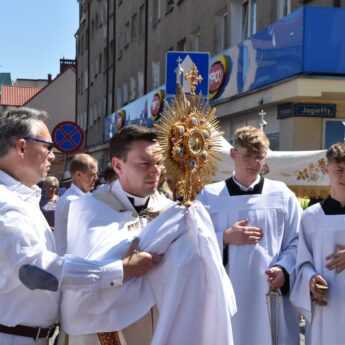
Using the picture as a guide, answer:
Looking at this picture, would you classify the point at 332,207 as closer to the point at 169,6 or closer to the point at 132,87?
the point at 169,6

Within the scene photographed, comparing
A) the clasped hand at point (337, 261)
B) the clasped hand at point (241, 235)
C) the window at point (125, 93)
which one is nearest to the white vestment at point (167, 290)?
the clasped hand at point (337, 261)

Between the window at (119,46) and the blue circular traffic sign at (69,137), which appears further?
the window at (119,46)

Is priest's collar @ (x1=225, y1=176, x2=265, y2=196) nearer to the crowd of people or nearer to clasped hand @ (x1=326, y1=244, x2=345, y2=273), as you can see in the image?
clasped hand @ (x1=326, y1=244, x2=345, y2=273)

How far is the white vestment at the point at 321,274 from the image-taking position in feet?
14.3

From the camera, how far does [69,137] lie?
12.7m

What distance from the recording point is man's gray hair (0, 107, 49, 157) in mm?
3121

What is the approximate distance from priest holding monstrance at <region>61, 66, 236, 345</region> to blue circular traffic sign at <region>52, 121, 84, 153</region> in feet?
31.0

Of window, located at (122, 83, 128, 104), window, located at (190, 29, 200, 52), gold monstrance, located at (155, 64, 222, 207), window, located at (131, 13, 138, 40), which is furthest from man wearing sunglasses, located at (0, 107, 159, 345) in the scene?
window, located at (122, 83, 128, 104)

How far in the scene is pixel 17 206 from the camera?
2.94 meters

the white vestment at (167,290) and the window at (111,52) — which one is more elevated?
the window at (111,52)

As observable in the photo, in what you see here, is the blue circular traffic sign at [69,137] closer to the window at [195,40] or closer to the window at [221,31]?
the window at [221,31]

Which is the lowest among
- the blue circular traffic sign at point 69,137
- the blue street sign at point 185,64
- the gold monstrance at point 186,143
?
the gold monstrance at point 186,143

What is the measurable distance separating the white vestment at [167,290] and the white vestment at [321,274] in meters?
1.41

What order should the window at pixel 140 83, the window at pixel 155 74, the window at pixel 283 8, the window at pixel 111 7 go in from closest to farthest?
1. the window at pixel 283 8
2. the window at pixel 155 74
3. the window at pixel 140 83
4. the window at pixel 111 7
